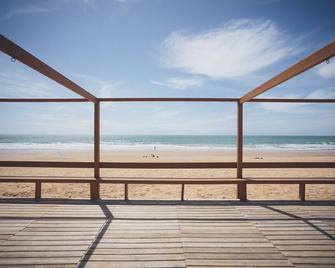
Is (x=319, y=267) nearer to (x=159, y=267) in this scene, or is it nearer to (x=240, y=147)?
(x=159, y=267)

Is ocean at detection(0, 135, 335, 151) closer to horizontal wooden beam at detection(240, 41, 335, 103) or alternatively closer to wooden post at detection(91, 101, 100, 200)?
wooden post at detection(91, 101, 100, 200)

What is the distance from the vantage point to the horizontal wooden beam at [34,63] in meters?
2.24

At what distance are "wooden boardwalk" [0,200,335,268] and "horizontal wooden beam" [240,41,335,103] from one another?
6.43 ft

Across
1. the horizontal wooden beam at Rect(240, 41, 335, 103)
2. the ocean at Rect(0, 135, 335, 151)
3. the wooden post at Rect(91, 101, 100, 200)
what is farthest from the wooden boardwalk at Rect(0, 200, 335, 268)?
the ocean at Rect(0, 135, 335, 151)

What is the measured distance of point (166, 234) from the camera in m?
3.02

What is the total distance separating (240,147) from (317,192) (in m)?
5.33

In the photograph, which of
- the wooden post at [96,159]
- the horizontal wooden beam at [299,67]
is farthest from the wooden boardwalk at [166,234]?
the horizontal wooden beam at [299,67]

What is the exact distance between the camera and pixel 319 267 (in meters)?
2.30

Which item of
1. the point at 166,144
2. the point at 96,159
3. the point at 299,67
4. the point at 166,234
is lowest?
the point at 166,144

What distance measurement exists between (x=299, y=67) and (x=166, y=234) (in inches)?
101

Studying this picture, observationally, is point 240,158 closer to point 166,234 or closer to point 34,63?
point 166,234

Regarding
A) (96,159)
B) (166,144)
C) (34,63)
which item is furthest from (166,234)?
(166,144)

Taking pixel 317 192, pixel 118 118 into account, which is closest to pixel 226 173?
pixel 317 192

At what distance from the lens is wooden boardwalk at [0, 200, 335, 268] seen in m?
2.43
